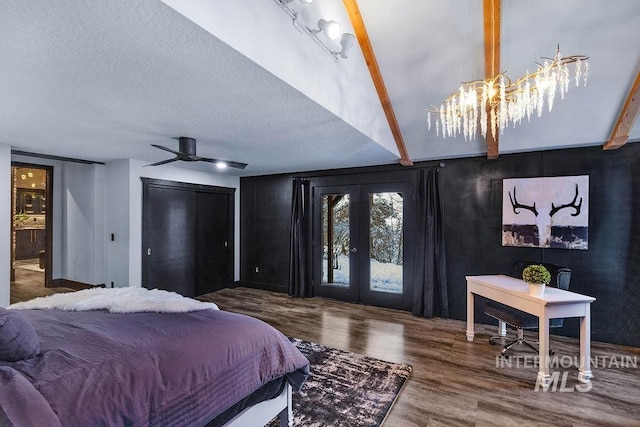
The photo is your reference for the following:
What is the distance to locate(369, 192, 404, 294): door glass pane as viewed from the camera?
500 cm

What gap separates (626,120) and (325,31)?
330cm

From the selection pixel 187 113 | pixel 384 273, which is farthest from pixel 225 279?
pixel 187 113

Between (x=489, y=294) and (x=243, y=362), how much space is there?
2923 mm

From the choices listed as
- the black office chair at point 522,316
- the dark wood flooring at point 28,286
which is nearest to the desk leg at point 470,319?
the black office chair at point 522,316

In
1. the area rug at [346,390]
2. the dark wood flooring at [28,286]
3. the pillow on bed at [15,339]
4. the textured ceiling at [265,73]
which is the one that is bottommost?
the area rug at [346,390]

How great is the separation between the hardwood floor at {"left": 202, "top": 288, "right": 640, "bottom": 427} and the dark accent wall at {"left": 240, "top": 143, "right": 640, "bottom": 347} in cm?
39

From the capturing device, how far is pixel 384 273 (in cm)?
510

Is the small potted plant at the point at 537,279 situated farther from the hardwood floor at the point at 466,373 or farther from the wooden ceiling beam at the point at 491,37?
the wooden ceiling beam at the point at 491,37

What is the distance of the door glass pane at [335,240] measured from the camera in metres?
5.46

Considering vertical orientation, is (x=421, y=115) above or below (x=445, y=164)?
above

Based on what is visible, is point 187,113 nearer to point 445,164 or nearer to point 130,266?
point 130,266

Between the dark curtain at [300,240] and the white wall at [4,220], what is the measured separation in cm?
390

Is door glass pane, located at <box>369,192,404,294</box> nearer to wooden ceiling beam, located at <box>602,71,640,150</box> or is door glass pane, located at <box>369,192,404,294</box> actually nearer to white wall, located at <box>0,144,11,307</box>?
wooden ceiling beam, located at <box>602,71,640,150</box>

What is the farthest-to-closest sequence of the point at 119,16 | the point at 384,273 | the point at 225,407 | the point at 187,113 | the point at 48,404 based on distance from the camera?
the point at 384,273 → the point at 187,113 → the point at 225,407 → the point at 119,16 → the point at 48,404
